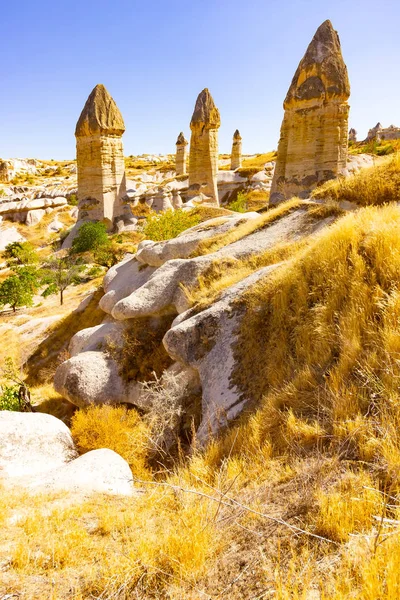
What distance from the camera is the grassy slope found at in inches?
67.8

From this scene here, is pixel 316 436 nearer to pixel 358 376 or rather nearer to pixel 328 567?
pixel 358 376

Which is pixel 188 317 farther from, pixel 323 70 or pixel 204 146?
pixel 204 146

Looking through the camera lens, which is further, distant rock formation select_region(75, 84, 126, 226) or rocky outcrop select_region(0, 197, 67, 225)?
rocky outcrop select_region(0, 197, 67, 225)

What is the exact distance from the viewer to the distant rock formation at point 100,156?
24.1 m

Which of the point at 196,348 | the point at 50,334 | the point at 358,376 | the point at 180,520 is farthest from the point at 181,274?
the point at 50,334

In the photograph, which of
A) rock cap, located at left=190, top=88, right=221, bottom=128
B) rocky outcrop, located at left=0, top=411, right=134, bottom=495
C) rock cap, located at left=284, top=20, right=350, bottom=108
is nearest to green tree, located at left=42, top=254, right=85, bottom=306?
rocky outcrop, located at left=0, top=411, right=134, bottom=495

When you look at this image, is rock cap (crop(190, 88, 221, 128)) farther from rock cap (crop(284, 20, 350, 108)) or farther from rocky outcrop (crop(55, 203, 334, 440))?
rocky outcrop (crop(55, 203, 334, 440))

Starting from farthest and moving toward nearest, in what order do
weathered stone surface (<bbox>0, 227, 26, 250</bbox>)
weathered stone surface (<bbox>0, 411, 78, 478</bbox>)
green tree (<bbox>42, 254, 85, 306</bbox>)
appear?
weathered stone surface (<bbox>0, 227, 26, 250</bbox>) → green tree (<bbox>42, 254, 85, 306</bbox>) → weathered stone surface (<bbox>0, 411, 78, 478</bbox>)

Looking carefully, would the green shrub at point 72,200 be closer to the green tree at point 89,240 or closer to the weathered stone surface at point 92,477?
the green tree at point 89,240

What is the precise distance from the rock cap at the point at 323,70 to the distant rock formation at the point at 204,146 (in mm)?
11231

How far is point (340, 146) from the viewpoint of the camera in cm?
1731

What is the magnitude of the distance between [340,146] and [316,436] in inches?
720

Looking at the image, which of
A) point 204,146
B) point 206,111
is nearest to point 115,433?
point 204,146

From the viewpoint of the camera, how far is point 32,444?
189 inches
